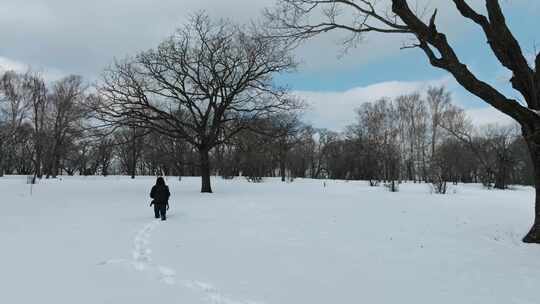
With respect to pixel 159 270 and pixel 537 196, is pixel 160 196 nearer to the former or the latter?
pixel 159 270

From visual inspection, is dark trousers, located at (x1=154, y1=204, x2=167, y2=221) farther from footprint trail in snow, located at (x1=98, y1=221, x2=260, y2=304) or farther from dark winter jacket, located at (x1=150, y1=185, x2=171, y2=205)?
footprint trail in snow, located at (x1=98, y1=221, x2=260, y2=304)

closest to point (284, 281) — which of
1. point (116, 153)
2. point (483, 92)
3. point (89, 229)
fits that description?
point (483, 92)

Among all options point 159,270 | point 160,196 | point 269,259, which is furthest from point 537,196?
point 160,196

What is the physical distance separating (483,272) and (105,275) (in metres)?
5.78

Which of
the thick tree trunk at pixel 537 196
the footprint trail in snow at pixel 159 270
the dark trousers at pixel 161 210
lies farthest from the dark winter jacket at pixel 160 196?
the thick tree trunk at pixel 537 196

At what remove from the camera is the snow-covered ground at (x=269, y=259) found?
5.29 metres

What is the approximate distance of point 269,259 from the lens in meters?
7.25

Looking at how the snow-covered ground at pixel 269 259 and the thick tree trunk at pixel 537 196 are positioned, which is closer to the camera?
the snow-covered ground at pixel 269 259

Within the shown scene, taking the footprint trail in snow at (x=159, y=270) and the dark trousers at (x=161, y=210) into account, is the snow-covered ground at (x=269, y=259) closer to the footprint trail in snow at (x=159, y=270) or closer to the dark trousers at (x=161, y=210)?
the footprint trail in snow at (x=159, y=270)

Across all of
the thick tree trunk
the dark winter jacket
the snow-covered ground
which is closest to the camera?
the snow-covered ground

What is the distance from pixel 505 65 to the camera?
9078 millimetres

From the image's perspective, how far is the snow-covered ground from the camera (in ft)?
17.4

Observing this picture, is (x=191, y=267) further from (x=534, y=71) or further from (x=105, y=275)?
(x=534, y=71)

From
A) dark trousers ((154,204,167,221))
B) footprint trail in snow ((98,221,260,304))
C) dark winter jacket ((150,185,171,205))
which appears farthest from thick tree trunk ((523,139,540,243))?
dark winter jacket ((150,185,171,205))
